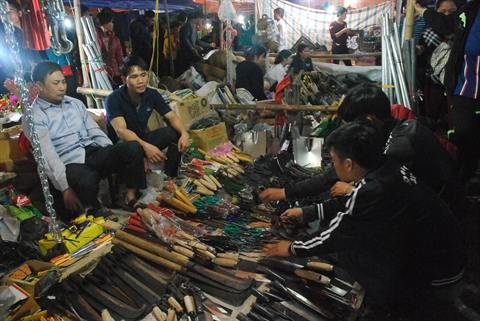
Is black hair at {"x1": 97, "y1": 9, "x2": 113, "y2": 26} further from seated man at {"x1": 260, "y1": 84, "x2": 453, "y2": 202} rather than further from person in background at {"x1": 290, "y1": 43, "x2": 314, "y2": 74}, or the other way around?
seated man at {"x1": 260, "y1": 84, "x2": 453, "y2": 202}

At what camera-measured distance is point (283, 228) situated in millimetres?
3564

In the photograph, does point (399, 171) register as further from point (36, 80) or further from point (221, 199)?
point (36, 80)

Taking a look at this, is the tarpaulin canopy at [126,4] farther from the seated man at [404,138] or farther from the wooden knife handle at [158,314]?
the wooden knife handle at [158,314]

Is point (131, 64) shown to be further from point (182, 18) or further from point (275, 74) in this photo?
point (182, 18)

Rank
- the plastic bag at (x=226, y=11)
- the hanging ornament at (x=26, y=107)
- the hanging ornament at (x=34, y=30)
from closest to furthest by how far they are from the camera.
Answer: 1. the hanging ornament at (x=26, y=107)
2. the hanging ornament at (x=34, y=30)
3. the plastic bag at (x=226, y=11)

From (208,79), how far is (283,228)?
5773 mm

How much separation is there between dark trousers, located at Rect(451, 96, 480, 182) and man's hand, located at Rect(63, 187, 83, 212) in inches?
162

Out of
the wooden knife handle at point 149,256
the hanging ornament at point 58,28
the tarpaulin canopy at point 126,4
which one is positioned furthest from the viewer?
the tarpaulin canopy at point 126,4

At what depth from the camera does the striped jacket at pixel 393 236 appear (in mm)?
2377

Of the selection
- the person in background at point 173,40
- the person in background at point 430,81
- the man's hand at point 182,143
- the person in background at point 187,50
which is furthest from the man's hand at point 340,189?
the person in background at point 173,40

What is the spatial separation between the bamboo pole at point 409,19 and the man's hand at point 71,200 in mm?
5374

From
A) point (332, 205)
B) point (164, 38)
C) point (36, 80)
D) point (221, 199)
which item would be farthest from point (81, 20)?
point (332, 205)

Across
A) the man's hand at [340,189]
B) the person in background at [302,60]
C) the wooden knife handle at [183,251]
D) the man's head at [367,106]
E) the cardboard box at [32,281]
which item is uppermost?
the man's head at [367,106]

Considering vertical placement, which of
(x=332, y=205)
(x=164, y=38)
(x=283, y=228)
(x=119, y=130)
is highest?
(x=164, y=38)
